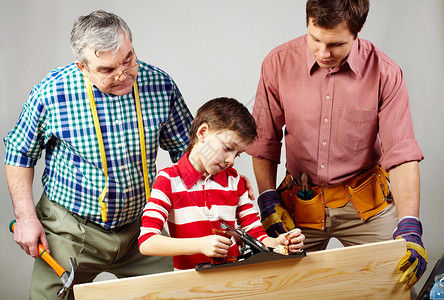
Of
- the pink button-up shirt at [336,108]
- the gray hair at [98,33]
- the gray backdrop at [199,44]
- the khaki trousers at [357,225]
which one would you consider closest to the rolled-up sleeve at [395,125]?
the pink button-up shirt at [336,108]

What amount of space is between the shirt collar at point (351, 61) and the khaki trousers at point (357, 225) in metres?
0.59

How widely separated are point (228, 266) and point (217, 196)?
379mm

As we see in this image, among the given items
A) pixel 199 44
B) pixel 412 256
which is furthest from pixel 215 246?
pixel 199 44

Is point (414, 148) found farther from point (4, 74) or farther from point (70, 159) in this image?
point (4, 74)

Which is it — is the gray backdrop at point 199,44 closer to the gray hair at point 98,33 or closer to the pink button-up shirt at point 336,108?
the pink button-up shirt at point 336,108

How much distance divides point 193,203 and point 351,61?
0.92m

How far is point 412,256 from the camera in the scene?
1.78 meters

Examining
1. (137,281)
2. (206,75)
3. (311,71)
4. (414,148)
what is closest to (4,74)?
(206,75)

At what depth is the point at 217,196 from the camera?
1954 millimetres

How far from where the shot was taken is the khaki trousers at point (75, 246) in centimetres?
217

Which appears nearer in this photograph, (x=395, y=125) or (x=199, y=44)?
(x=395, y=125)

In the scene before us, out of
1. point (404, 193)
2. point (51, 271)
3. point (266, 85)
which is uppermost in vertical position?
point (266, 85)

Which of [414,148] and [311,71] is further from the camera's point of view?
[311,71]

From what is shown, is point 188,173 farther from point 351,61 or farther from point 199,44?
point 199,44
